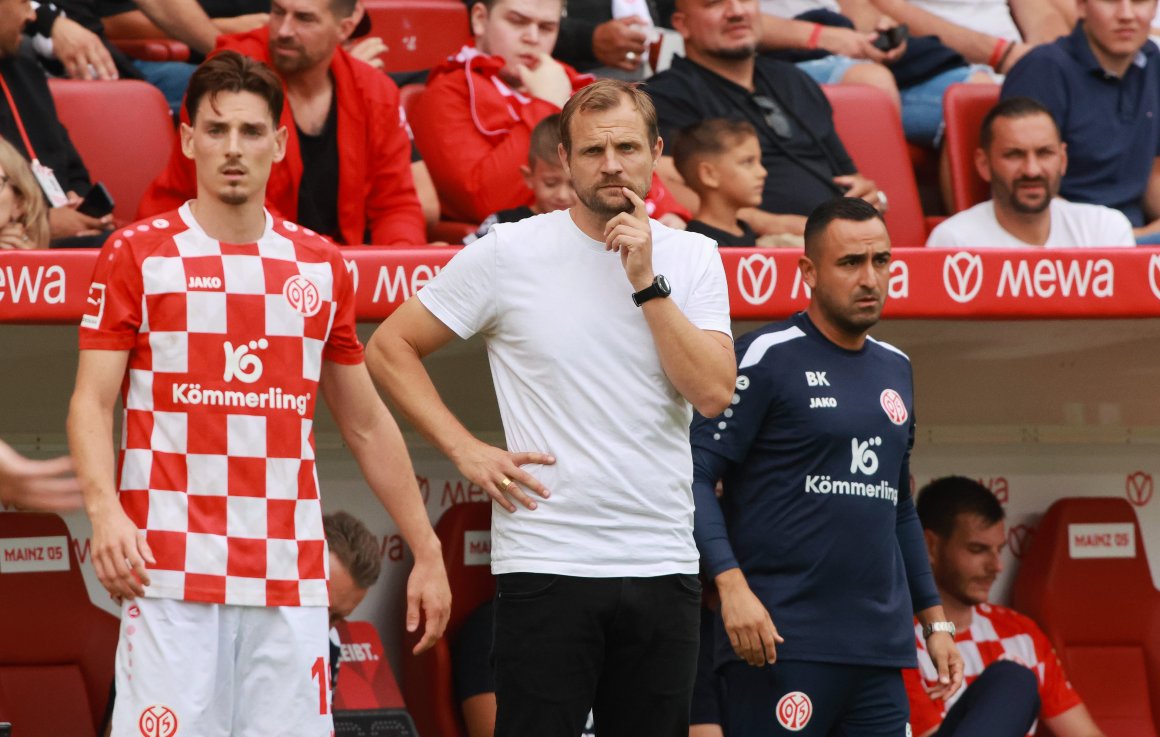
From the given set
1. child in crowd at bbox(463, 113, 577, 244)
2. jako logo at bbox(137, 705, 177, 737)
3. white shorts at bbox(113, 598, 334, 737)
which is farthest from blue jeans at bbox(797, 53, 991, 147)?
jako logo at bbox(137, 705, 177, 737)

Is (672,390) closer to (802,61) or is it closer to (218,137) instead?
Result: (218,137)

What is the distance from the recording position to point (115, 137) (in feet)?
18.1

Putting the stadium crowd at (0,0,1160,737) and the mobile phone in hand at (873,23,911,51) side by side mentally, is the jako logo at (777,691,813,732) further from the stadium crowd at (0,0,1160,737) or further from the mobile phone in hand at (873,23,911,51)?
the mobile phone in hand at (873,23,911,51)

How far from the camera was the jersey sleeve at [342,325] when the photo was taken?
331 centimetres

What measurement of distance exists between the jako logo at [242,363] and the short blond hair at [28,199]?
5.33 feet

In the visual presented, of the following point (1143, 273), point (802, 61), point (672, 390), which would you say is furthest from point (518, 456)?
point (802, 61)

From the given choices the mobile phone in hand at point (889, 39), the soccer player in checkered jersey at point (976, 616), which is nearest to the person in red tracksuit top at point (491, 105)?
the mobile phone in hand at point (889, 39)

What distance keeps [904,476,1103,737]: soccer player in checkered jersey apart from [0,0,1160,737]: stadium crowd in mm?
11

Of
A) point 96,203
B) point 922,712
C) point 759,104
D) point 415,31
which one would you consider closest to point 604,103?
point 96,203

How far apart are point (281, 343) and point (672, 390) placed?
2.43ft

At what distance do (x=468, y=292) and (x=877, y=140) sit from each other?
11.4 feet

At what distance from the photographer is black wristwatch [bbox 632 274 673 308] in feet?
10.1

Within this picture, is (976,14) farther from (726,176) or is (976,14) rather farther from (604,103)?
(604,103)

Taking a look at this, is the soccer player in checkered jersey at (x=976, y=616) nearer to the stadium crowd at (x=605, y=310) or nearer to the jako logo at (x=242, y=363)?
the stadium crowd at (x=605, y=310)
